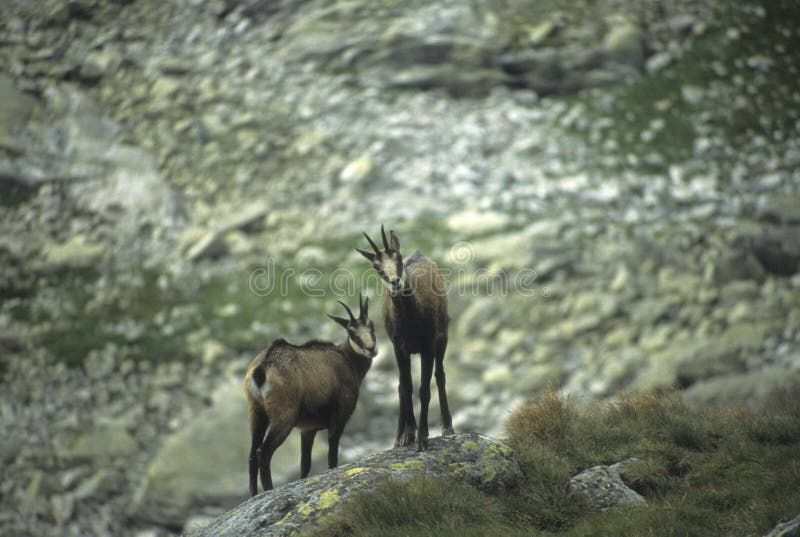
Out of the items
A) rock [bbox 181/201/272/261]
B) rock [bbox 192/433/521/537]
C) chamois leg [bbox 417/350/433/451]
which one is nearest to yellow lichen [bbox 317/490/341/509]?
rock [bbox 192/433/521/537]

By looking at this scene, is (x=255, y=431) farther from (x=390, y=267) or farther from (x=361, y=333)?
(x=390, y=267)

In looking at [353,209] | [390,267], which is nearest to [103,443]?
[353,209]

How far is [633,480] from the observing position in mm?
9578

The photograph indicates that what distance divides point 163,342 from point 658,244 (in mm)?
18864

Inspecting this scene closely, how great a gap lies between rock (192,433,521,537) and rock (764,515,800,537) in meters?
3.26

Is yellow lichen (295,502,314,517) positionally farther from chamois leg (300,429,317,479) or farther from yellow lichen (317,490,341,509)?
chamois leg (300,429,317,479)

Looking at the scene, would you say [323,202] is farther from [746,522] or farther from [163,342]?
[746,522]

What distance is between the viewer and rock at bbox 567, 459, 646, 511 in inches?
355

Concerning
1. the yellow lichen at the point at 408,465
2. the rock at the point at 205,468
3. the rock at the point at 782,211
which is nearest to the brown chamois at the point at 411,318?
the yellow lichen at the point at 408,465

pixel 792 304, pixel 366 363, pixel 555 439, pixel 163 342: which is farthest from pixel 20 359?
pixel 792 304

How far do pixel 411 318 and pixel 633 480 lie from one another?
3.65 meters

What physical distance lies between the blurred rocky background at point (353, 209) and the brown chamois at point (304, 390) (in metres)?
10.3

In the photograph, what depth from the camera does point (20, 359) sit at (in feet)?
89.0

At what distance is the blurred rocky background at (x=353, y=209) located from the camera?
76.9 ft
